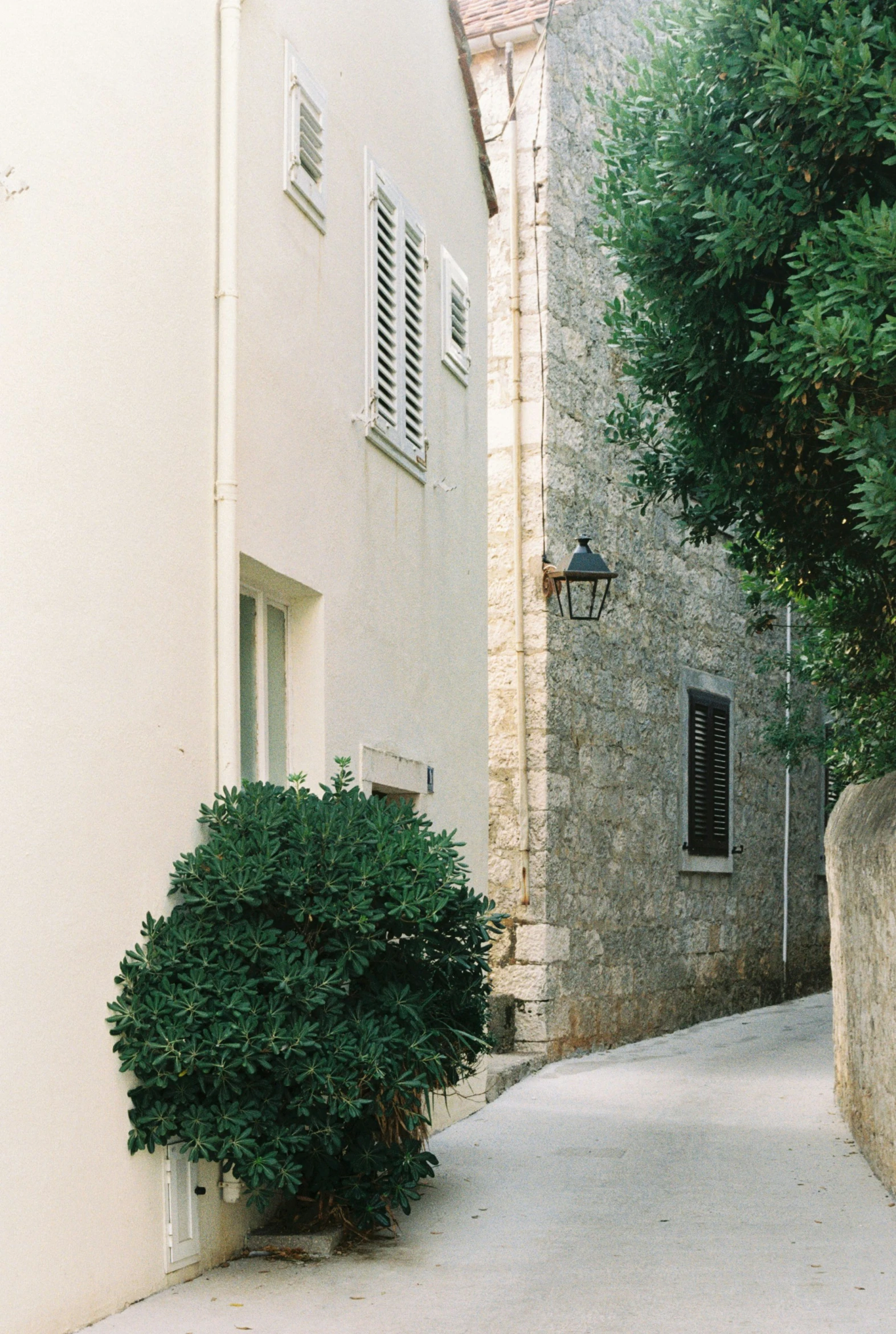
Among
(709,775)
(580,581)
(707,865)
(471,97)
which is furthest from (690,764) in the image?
(471,97)

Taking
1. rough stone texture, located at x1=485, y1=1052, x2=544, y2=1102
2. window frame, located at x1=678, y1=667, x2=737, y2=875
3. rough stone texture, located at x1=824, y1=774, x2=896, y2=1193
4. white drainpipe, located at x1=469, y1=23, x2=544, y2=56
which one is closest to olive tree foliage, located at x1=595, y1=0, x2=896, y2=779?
rough stone texture, located at x1=824, y1=774, x2=896, y2=1193

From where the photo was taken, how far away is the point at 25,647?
14.8ft

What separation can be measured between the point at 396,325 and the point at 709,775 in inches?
287

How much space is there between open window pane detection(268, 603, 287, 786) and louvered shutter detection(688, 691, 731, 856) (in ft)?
24.6

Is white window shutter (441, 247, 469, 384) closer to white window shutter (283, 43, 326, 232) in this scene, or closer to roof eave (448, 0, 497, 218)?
roof eave (448, 0, 497, 218)

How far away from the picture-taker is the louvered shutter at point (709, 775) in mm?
13859

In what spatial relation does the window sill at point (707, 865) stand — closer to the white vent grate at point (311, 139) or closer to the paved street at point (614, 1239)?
the paved street at point (614, 1239)

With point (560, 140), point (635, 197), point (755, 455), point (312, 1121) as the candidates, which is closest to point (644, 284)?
point (635, 197)

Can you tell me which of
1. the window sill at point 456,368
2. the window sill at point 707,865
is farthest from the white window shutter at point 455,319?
the window sill at point 707,865

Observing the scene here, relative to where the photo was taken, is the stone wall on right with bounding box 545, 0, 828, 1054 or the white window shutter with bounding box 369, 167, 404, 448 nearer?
the white window shutter with bounding box 369, 167, 404, 448

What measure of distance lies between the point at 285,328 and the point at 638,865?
7.11 m

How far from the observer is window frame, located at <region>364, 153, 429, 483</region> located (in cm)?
771

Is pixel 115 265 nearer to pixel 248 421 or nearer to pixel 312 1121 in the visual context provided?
pixel 248 421

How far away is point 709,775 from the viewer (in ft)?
46.7
